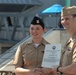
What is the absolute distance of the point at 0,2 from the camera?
24.4 metres

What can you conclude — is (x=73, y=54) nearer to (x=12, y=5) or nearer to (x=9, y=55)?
(x=9, y=55)

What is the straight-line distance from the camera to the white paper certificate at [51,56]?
373 centimetres

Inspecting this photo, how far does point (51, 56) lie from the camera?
12.4ft

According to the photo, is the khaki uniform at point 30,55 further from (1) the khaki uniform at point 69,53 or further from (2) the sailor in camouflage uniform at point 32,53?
(1) the khaki uniform at point 69,53

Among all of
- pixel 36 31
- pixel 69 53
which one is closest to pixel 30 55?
pixel 36 31

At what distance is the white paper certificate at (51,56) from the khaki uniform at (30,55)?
6.0 inches

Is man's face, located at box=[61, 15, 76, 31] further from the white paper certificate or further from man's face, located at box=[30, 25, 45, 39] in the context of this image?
man's face, located at box=[30, 25, 45, 39]

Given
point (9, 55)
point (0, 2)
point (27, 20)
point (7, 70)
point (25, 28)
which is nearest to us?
point (7, 70)

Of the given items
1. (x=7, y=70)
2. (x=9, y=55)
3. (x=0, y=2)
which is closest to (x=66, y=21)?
(x=7, y=70)

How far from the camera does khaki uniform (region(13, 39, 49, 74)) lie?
3979 mm

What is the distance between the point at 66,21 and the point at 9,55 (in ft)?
15.5

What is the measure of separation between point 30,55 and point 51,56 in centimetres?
27

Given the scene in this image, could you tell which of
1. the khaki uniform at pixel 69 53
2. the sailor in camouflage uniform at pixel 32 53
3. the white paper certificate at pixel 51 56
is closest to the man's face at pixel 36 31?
the sailor in camouflage uniform at pixel 32 53

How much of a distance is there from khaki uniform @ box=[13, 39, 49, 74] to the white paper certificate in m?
0.15
